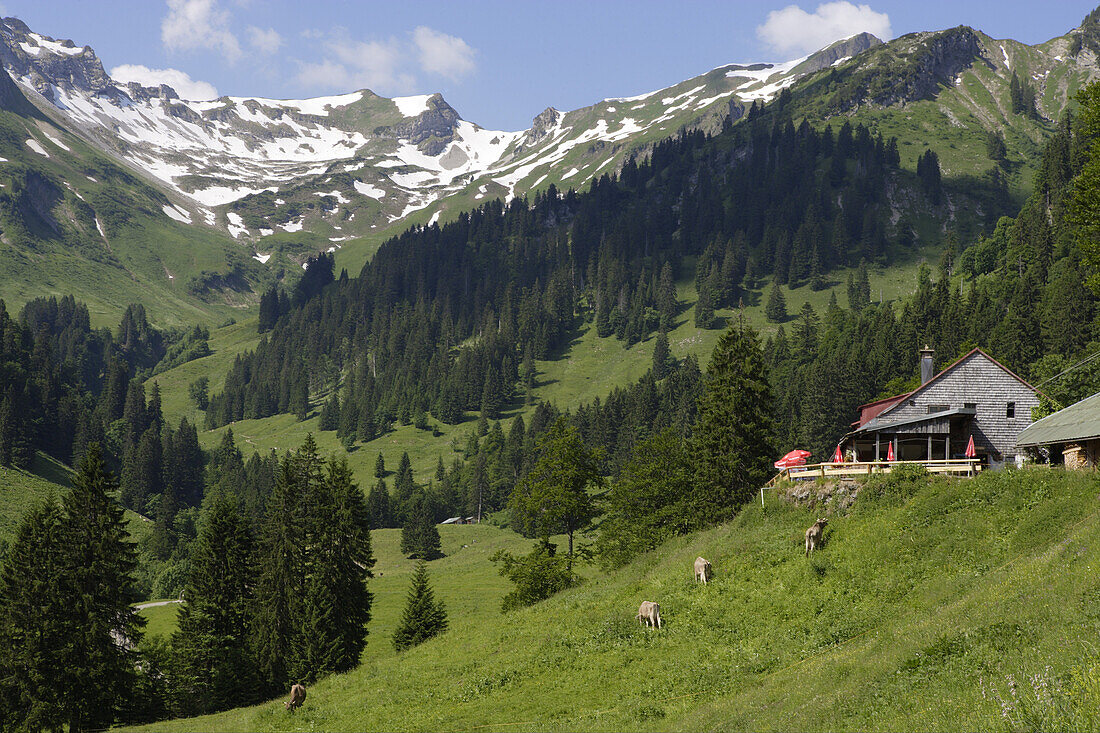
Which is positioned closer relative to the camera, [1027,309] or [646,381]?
[1027,309]

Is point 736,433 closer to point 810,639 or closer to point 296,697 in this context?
point 810,639

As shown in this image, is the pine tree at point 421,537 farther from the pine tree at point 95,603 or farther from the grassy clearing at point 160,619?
the pine tree at point 95,603

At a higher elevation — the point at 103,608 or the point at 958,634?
the point at 958,634

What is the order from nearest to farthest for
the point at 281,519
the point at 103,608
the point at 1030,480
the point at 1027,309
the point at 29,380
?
the point at 1030,480 < the point at 103,608 < the point at 281,519 < the point at 1027,309 < the point at 29,380

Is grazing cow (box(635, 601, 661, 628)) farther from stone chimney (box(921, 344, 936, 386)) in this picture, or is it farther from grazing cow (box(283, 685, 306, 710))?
stone chimney (box(921, 344, 936, 386))

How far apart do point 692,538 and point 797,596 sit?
16.4 m

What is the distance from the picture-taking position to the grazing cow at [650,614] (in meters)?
33.2

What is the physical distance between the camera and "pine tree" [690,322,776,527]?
5691 centimetres

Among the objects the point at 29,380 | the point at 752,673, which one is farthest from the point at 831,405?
the point at 29,380

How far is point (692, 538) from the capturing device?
4812 cm

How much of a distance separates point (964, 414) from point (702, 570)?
80.8 feet

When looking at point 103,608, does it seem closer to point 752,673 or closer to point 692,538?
point 692,538

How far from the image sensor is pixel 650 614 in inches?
1314

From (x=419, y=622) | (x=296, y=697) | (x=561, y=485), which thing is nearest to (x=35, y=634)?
(x=296, y=697)
